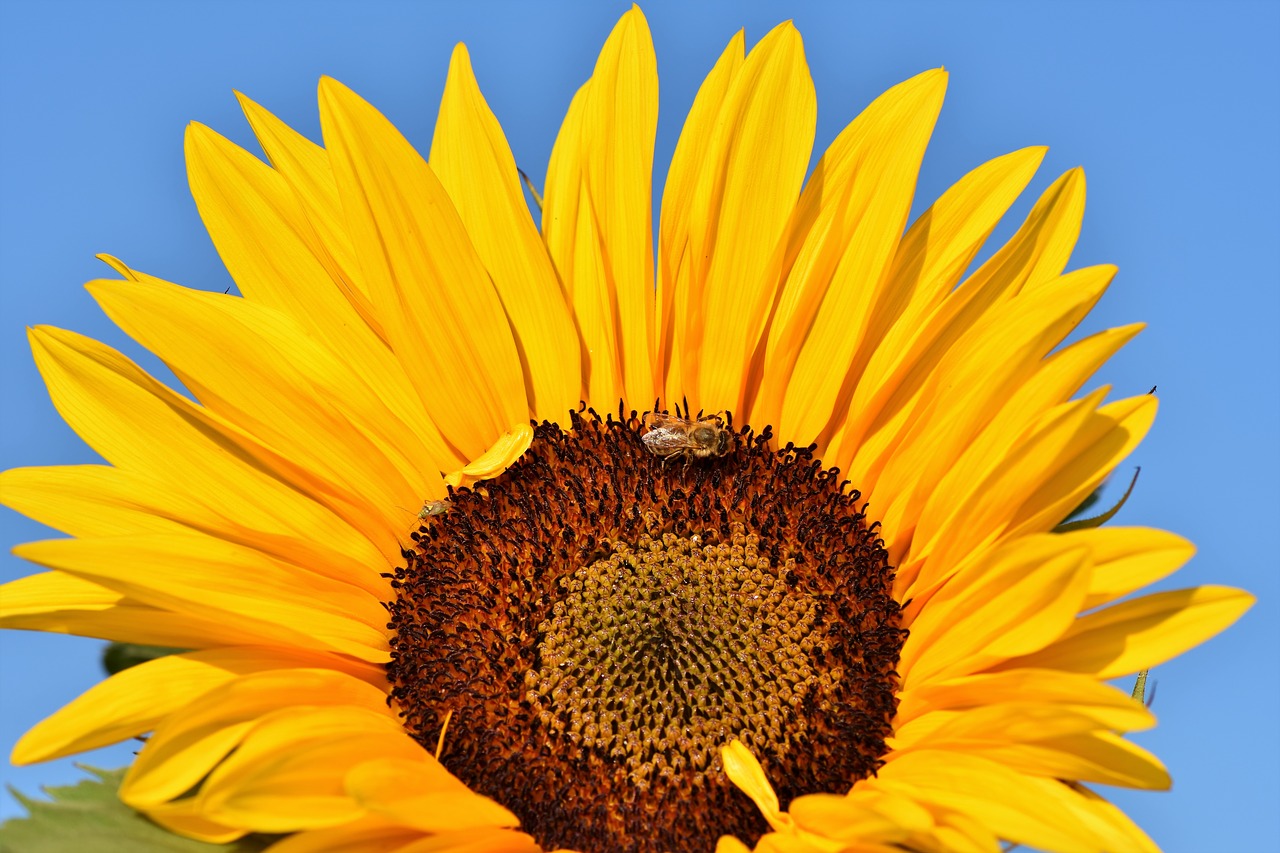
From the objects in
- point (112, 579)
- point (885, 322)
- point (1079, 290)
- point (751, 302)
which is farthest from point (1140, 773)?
point (112, 579)

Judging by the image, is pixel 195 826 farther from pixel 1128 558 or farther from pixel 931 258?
pixel 931 258

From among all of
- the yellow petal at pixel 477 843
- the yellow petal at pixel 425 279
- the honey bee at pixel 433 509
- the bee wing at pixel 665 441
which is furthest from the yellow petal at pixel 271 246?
the yellow petal at pixel 477 843

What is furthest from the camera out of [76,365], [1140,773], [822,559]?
[822,559]

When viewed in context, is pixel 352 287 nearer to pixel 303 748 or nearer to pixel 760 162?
pixel 760 162

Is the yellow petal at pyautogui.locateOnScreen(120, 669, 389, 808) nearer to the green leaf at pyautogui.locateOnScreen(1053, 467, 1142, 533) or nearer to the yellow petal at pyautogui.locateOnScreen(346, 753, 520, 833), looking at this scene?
the yellow petal at pyautogui.locateOnScreen(346, 753, 520, 833)

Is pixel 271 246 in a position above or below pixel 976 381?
above

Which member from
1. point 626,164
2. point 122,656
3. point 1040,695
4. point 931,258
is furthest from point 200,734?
point 931,258
